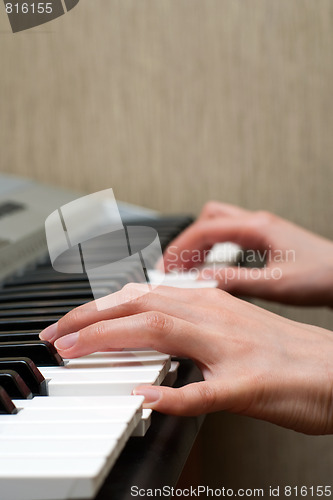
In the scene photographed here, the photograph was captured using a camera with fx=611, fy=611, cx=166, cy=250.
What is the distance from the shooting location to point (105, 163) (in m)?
1.35

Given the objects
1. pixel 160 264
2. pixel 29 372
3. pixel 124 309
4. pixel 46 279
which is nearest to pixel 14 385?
pixel 29 372

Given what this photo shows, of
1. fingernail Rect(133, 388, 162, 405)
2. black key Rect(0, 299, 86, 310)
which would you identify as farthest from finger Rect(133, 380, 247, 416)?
black key Rect(0, 299, 86, 310)

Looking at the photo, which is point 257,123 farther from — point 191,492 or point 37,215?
point 191,492

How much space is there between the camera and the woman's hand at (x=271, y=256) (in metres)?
0.94

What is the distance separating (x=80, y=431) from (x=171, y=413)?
10 cm

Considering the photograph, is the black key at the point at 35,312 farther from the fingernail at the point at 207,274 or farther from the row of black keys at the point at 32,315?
the fingernail at the point at 207,274

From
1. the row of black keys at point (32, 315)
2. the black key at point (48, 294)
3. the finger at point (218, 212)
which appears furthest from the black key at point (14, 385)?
the finger at point (218, 212)

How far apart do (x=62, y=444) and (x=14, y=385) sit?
0.35 feet

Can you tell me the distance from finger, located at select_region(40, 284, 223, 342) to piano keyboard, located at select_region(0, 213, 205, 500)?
→ 3 cm

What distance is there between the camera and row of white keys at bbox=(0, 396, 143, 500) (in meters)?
0.33

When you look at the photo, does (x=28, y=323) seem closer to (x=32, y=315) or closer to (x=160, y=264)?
(x=32, y=315)

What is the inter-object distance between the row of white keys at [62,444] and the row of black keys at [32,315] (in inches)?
0.8

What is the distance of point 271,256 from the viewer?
1.02 meters

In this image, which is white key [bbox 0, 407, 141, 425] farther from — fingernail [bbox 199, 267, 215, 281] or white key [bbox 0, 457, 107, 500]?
fingernail [bbox 199, 267, 215, 281]
